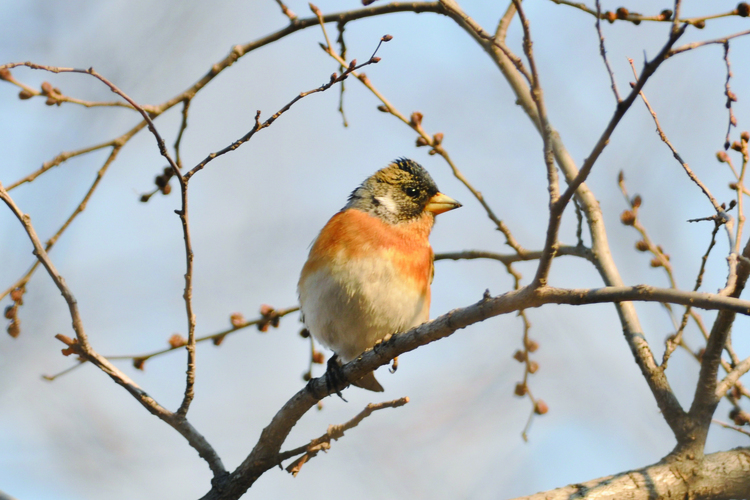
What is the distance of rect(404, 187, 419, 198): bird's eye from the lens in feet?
18.5

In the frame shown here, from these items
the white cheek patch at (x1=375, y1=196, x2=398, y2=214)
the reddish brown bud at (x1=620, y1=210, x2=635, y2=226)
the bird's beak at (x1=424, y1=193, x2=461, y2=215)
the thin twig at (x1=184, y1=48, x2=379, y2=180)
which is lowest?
the reddish brown bud at (x1=620, y1=210, x2=635, y2=226)

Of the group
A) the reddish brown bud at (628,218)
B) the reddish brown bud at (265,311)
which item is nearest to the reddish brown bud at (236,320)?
the reddish brown bud at (265,311)

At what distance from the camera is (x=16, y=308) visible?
160 inches

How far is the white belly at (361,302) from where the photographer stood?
15.3 ft

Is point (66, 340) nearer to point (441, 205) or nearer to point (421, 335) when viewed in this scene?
point (421, 335)

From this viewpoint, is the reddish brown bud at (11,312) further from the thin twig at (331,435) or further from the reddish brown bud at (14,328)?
the thin twig at (331,435)

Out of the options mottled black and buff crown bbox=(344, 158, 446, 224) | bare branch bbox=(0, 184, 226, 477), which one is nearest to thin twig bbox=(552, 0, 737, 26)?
mottled black and buff crown bbox=(344, 158, 446, 224)

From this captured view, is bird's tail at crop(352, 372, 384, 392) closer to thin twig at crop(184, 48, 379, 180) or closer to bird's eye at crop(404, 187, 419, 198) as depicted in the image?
bird's eye at crop(404, 187, 419, 198)

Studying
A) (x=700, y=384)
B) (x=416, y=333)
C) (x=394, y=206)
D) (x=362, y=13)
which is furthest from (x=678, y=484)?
(x=362, y=13)

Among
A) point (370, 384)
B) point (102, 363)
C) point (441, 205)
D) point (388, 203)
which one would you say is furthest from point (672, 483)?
point (102, 363)

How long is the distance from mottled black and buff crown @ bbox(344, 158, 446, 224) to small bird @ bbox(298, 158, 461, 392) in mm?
16

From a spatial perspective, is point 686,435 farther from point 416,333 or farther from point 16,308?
point 16,308

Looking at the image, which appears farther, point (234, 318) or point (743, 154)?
point (234, 318)

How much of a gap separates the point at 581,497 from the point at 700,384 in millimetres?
990
